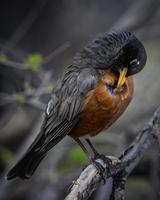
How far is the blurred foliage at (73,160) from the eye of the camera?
25.7ft

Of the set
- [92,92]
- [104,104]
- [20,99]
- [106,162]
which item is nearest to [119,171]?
[106,162]

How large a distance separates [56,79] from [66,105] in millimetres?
2852

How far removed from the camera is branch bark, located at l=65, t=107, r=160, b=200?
4539mm

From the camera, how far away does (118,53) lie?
5.27 m

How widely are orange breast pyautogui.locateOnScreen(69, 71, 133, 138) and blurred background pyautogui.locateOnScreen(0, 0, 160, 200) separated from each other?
0.90m

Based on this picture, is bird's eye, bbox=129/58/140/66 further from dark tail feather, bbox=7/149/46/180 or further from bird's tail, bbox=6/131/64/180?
dark tail feather, bbox=7/149/46/180

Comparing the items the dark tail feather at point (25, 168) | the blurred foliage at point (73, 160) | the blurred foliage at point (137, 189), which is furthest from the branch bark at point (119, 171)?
the blurred foliage at point (137, 189)

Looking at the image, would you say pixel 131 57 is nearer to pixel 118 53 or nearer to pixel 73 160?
pixel 118 53

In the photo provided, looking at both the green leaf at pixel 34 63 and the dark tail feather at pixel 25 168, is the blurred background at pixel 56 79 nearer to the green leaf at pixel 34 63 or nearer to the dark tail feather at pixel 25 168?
the green leaf at pixel 34 63

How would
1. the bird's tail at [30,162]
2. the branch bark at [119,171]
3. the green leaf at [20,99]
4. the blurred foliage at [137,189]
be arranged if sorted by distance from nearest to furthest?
the branch bark at [119,171] → the bird's tail at [30,162] → the green leaf at [20,99] → the blurred foliage at [137,189]

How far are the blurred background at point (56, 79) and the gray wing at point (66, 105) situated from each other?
21.8 inches

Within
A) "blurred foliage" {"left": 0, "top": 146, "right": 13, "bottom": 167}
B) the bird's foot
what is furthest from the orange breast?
"blurred foliage" {"left": 0, "top": 146, "right": 13, "bottom": 167}

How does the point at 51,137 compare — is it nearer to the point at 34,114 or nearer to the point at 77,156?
the point at 77,156

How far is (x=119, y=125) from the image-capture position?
863 centimetres
